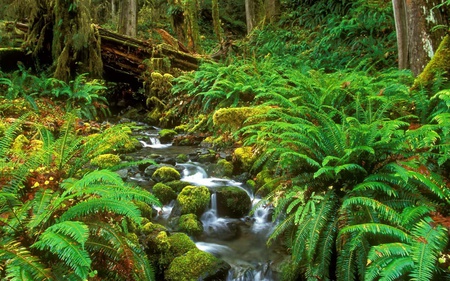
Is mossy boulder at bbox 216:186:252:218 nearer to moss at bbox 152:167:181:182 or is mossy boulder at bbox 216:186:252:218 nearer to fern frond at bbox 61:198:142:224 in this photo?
moss at bbox 152:167:181:182

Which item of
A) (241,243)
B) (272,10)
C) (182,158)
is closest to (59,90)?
(182,158)

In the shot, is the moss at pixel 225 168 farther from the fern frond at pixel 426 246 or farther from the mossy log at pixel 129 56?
the mossy log at pixel 129 56

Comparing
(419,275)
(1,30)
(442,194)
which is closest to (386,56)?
(442,194)

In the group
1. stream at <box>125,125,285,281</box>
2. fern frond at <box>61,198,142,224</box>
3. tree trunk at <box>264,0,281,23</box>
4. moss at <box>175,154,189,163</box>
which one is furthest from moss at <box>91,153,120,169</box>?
tree trunk at <box>264,0,281,23</box>

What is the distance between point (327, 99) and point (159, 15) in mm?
21920

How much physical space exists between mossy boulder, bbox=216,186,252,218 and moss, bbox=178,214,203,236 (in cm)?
52

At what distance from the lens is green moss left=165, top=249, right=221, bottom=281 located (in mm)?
3756

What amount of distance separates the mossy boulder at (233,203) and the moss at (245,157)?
40.6 inches

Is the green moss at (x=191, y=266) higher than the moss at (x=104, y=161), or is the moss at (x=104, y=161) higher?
the moss at (x=104, y=161)

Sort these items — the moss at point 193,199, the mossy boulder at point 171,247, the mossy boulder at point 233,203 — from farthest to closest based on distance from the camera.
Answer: the mossy boulder at point 233,203 < the moss at point 193,199 < the mossy boulder at point 171,247

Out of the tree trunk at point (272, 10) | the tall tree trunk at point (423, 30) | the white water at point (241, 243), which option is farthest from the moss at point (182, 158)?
the tree trunk at point (272, 10)

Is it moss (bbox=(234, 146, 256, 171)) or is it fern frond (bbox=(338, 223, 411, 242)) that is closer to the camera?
fern frond (bbox=(338, 223, 411, 242))

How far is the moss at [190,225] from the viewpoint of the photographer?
4766mm

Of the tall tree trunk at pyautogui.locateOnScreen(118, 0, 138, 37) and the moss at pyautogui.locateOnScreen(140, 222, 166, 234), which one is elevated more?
the tall tree trunk at pyautogui.locateOnScreen(118, 0, 138, 37)
